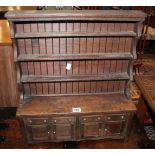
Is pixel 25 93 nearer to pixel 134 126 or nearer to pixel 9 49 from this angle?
pixel 9 49

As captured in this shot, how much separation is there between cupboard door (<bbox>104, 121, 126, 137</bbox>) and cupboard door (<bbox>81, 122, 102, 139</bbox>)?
0.28 ft

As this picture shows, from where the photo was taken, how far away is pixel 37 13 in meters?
2.21

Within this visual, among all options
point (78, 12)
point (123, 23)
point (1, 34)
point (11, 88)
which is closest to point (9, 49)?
point (1, 34)

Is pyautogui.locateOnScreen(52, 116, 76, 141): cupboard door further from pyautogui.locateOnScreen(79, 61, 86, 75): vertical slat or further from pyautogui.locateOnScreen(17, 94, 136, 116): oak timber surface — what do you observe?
pyautogui.locateOnScreen(79, 61, 86, 75): vertical slat

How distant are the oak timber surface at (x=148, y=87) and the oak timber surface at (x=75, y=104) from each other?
228 millimetres

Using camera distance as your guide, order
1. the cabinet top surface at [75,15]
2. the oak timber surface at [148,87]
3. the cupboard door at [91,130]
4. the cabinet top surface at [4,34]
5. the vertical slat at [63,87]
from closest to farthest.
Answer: the cabinet top surface at [75,15] < the oak timber surface at [148,87] < the cupboard door at [91,130] < the vertical slat at [63,87] < the cabinet top surface at [4,34]

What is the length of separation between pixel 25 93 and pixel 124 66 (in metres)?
1.42

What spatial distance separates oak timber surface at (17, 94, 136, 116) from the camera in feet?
8.44

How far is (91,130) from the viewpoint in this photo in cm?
275

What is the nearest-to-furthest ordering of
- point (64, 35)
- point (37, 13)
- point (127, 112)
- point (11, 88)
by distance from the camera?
point (37, 13)
point (64, 35)
point (127, 112)
point (11, 88)

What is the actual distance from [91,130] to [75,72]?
82 centimetres

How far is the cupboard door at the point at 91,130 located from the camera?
269cm

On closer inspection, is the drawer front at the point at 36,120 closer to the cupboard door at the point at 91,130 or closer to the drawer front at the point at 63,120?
the drawer front at the point at 63,120

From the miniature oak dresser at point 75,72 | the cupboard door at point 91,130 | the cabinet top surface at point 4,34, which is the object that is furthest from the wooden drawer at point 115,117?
the cabinet top surface at point 4,34
